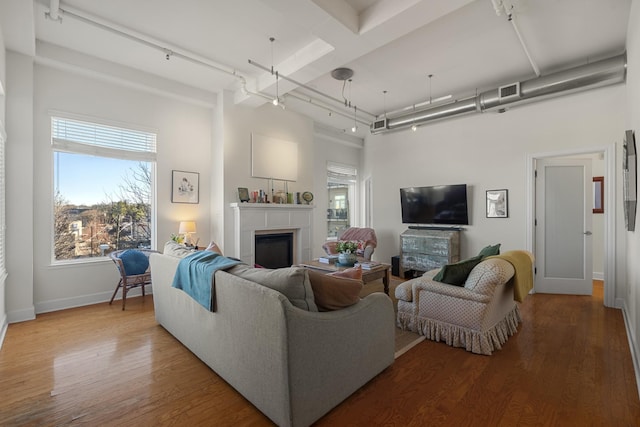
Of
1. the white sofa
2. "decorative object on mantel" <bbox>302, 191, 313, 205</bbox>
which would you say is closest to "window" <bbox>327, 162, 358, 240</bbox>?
"decorative object on mantel" <bbox>302, 191, 313, 205</bbox>

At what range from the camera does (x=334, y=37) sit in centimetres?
324

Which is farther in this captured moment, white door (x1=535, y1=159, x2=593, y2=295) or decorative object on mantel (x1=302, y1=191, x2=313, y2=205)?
decorative object on mantel (x1=302, y1=191, x2=313, y2=205)

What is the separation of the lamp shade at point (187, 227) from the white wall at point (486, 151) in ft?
12.5

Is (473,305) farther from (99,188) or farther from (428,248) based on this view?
(99,188)

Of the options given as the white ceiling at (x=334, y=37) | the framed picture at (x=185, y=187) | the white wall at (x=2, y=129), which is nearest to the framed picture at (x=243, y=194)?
the framed picture at (x=185, y=187)

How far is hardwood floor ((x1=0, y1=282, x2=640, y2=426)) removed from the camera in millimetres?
1950

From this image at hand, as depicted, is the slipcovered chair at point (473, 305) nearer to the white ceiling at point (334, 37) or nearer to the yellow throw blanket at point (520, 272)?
the yellow throw blanket at point (520, 272)

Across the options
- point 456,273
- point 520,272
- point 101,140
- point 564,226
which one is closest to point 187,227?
point 101,140

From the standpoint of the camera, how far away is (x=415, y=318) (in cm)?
321

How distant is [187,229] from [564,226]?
231 inches

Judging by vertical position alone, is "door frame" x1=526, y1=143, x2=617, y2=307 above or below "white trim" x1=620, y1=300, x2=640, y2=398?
above

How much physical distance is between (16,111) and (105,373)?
3216 millimetres

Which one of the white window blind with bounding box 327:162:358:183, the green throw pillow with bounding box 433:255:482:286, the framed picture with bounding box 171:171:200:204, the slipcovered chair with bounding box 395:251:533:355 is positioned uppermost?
the white window blind with bounding box 327:162:358:183

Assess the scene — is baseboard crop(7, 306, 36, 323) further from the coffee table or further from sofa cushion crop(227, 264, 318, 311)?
sofa cushion crop(227, 264, 318, 311)
